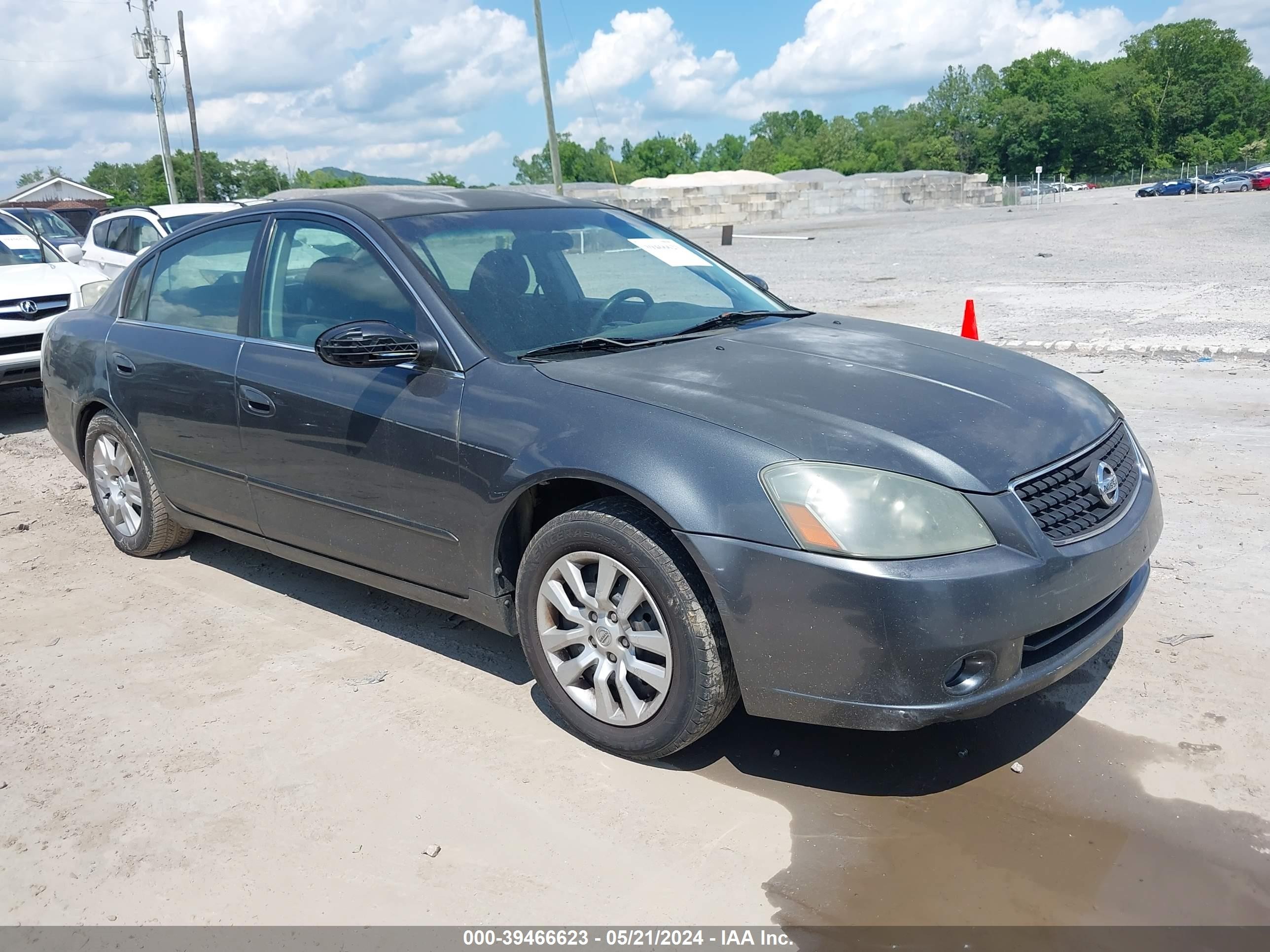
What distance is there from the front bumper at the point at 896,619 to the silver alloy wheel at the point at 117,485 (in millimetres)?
3467

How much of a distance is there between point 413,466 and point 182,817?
1.30m

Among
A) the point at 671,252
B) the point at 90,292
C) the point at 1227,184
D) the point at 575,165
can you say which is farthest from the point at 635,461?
the point at 575,165

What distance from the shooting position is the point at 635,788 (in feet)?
10.7

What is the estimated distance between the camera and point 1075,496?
125 inches

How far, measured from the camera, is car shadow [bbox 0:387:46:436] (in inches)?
356

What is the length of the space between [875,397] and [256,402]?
7.89ft

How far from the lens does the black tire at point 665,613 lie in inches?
120

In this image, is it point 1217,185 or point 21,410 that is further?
point 1217,185

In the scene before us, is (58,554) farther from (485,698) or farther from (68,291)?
(68,291)

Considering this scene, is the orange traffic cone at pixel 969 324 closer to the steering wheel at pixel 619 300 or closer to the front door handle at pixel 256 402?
the steering wheel at pixel 619 300

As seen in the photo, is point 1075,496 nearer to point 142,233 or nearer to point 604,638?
point 604,638

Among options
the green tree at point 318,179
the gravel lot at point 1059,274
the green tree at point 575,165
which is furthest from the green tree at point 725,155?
the gravel lot at point 1059,274

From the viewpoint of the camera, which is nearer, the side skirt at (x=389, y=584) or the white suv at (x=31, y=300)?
the side skirt at (x=389, y=584)

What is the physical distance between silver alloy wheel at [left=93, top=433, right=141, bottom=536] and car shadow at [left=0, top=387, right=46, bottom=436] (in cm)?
351
